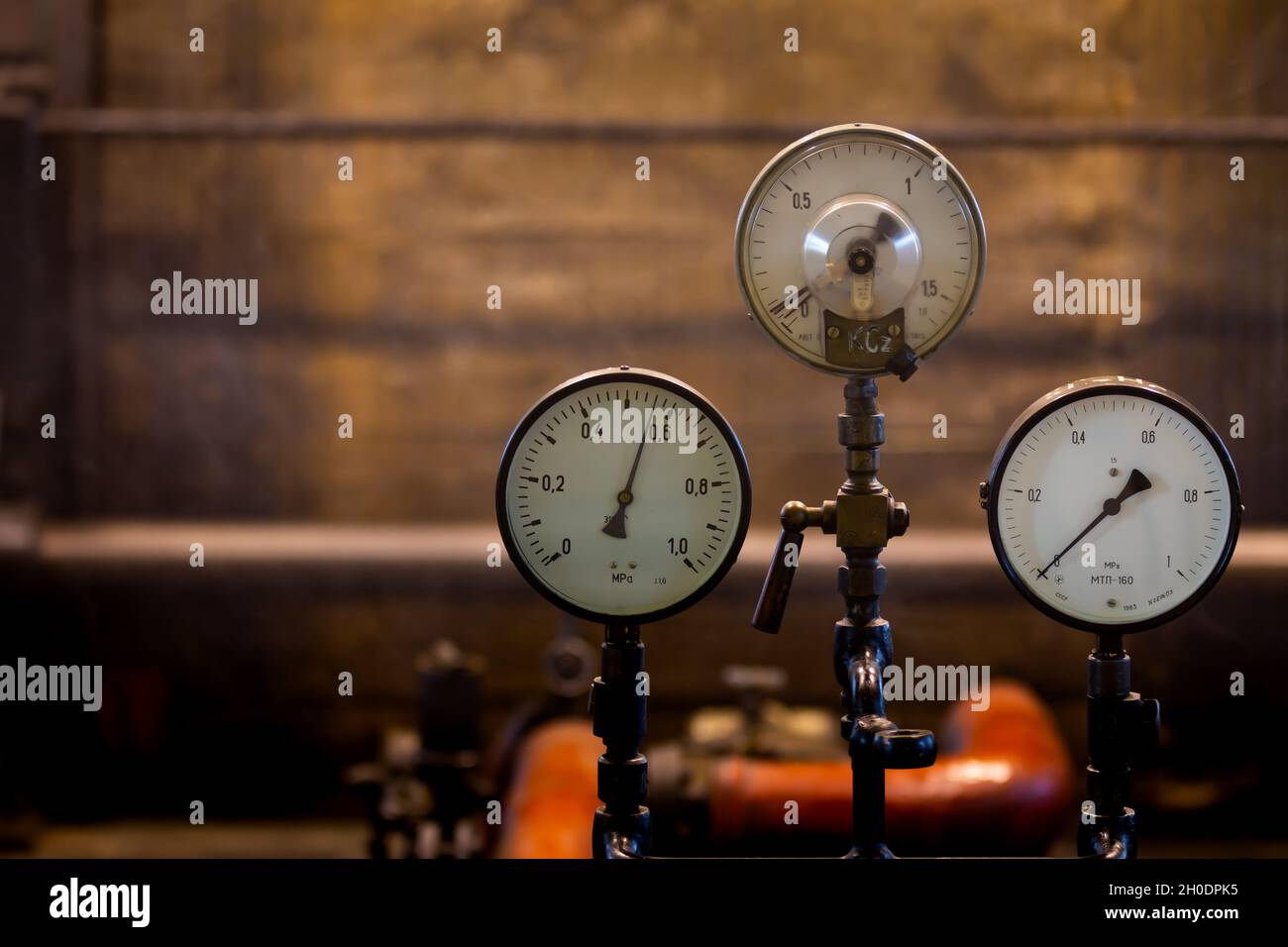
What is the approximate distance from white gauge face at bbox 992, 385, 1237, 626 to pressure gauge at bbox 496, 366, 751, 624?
36cm

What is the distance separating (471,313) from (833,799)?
1689mm

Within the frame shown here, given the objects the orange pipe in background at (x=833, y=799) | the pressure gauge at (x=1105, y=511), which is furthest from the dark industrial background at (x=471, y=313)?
the pressure gauge at (x=1105, y=511)

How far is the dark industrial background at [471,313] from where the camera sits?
2859 millimetres

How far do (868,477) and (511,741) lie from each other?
137 centimetres

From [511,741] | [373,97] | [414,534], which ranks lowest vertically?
[511,741]

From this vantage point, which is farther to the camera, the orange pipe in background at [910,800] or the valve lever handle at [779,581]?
the orange pipe in background at [910,800]

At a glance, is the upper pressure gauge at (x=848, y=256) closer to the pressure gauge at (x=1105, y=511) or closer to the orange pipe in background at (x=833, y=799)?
the pressure gauge at (x=1105, y=511)

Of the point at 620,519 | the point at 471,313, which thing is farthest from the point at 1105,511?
the point at 471,313

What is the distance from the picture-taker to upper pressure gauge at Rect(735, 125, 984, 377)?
1.39 m

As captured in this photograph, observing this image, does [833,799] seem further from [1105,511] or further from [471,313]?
[471,313]

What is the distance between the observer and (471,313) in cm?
298
